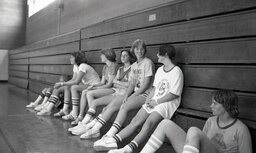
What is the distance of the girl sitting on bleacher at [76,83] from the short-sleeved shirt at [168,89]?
1.96 metres

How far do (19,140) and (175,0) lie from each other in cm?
263

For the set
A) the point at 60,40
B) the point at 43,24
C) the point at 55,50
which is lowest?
the point at 55,50

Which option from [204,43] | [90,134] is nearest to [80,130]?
[90,134]

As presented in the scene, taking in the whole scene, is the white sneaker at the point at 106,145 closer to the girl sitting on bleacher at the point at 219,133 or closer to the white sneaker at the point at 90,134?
the white sneaker at the point at 90,134

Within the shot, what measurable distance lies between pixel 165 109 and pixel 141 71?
0.82m

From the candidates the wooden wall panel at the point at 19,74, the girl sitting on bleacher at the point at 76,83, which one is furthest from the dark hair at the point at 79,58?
the wooden wall panel at the point at 19,74

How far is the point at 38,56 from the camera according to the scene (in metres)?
9.08

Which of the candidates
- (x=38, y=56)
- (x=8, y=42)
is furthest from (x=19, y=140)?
(x=8, y=42)

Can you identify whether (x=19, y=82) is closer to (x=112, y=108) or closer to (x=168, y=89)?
(x=112, y=108)

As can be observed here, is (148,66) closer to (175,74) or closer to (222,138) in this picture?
(175,74)

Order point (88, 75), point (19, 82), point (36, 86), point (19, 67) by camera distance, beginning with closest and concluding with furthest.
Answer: point (88, 75) < point (36, 86) < point (19, 82) < point (19, 67)

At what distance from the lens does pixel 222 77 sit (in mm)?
2773

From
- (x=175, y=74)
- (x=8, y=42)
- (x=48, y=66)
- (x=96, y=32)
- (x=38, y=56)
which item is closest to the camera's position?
(x=175, y=74)

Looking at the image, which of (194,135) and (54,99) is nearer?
(194,135)
